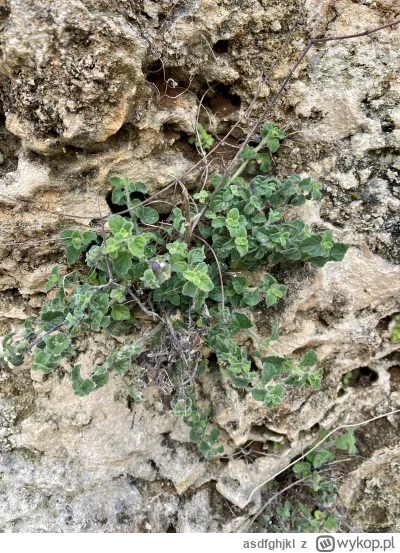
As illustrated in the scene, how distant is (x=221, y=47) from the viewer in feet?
6.39

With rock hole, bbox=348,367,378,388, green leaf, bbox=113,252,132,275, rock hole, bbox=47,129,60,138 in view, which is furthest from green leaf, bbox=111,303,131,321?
rock hole, bbox=348,367,378,388

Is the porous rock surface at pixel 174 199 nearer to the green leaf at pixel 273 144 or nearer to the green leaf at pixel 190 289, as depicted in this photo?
the green leaf at pixel 273 144

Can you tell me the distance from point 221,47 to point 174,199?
0.71m

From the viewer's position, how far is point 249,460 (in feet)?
7.57

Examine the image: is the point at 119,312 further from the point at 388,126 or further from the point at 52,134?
the point at 388,126

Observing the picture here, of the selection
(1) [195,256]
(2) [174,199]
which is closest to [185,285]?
(1) [195,256]

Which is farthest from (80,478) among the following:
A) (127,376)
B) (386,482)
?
(386,482)

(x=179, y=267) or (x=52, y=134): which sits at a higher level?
(x=52, y=134)

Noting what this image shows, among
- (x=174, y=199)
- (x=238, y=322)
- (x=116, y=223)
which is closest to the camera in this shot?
(x=116, y=223)

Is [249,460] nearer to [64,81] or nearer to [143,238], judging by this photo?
[143,238]

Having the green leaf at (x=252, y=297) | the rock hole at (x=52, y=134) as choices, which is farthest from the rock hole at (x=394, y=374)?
the rock hole at (x=52, y=134)

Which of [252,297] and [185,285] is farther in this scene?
[252,297]

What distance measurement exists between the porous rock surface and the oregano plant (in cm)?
17

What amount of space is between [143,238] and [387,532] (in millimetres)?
2276
